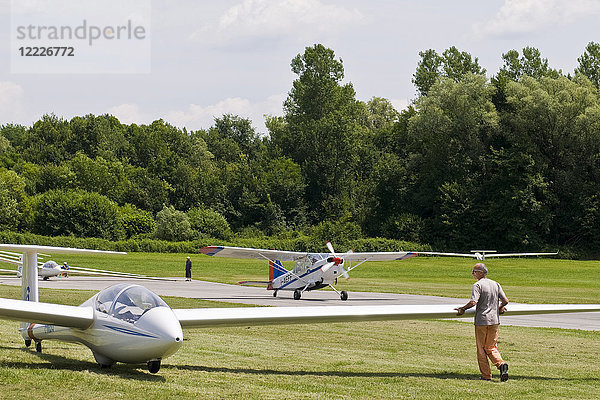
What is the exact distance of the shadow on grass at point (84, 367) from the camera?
1088 centimetres

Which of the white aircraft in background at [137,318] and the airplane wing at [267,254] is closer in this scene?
the white aircraft in background at [137,318]

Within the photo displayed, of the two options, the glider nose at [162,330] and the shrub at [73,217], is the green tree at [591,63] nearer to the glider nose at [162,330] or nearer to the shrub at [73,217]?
the shrub at [73,217]

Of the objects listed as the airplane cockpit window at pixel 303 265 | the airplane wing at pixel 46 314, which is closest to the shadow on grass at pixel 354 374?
the airplane wing at pixel 46 314

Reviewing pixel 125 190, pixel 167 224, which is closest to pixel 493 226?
pixel 167 224

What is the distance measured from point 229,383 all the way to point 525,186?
67.9 metres

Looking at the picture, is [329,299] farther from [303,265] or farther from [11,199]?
[11,199]

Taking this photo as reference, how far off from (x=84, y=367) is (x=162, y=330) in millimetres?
1975

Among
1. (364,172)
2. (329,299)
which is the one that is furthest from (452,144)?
(329,299)

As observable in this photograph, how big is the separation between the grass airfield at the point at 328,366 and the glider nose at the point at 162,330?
0.45m

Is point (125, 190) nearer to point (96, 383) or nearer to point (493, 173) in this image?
point (493, 173)

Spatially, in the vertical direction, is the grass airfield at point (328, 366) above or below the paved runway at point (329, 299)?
above

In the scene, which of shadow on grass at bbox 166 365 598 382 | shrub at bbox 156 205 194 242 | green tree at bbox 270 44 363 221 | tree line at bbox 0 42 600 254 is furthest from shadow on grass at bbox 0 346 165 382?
green tree at bbox 270 44 363 221

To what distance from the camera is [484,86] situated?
80.6m

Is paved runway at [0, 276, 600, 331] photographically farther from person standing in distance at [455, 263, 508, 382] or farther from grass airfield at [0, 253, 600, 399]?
person standing in distance at [455, 263, 508, 382]
